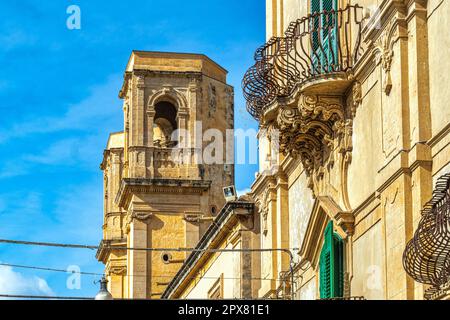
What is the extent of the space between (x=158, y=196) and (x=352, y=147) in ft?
108

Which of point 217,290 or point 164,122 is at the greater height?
point 164,122

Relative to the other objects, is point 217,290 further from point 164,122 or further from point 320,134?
point 164,122

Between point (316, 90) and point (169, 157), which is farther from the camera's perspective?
point (169, 157)

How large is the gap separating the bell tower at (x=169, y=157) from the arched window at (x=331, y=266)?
3042cm

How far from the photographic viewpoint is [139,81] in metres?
56.1

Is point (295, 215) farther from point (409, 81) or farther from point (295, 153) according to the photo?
point (409, 81)

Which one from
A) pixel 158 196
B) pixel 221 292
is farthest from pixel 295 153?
pixel 158 196

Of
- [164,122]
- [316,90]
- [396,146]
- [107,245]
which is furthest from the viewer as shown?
[107,245]

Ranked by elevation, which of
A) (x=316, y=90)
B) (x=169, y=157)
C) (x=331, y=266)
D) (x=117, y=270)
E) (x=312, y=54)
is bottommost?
(x=331, y=266)

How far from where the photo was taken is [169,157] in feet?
183

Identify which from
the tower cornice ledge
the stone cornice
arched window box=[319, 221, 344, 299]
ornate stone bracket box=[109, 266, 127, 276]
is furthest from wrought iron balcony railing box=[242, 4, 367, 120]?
ornate stone bracket box=[109, 266, 127, 276]

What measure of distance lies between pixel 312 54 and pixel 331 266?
3445 millimetres

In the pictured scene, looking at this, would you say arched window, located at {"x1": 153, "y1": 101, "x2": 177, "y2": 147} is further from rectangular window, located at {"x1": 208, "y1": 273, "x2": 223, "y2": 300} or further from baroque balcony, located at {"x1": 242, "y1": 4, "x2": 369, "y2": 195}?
baroque balcony, located at {"x1": 242, "y1": 4, "x2": 369, "y2": 195}

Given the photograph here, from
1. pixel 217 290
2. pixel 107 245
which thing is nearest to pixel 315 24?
pixel 217 290
